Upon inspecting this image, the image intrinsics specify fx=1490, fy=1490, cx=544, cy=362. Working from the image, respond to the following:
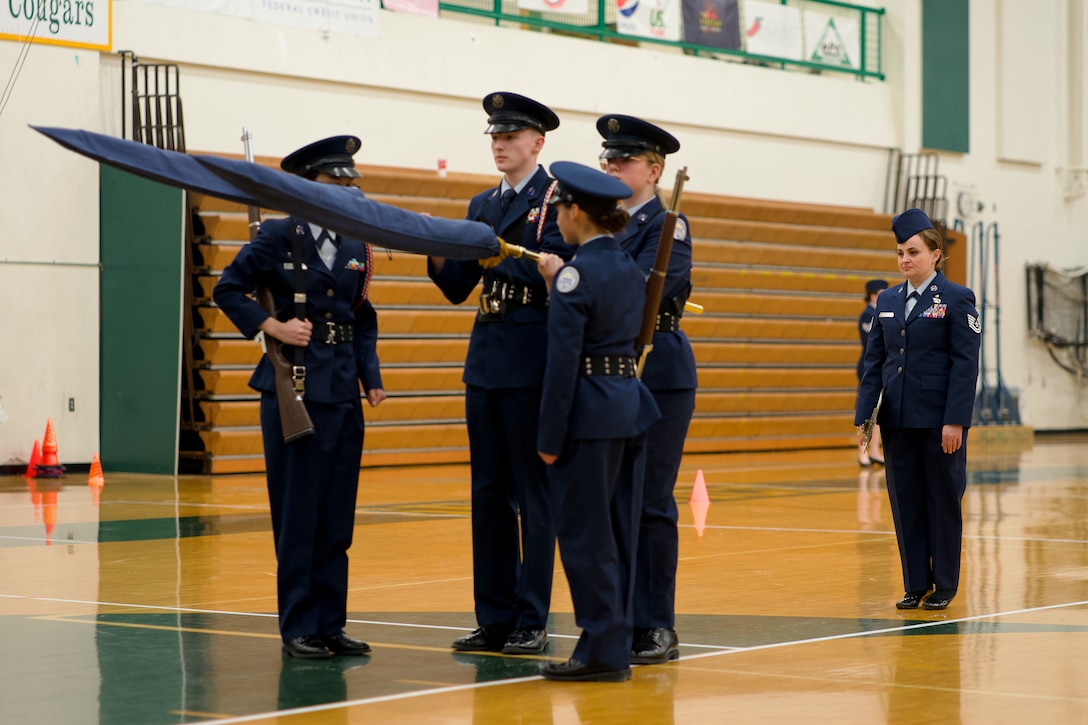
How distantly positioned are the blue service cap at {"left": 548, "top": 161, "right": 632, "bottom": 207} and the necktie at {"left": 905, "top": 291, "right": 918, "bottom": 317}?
2321 millimetres

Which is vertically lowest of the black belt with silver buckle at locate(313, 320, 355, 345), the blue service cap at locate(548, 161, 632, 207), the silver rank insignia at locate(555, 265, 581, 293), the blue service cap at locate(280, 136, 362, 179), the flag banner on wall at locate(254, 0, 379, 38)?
the black belt with silver buckle at locate(313, 320, 355, 345)

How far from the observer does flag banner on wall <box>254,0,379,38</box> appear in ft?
48.6

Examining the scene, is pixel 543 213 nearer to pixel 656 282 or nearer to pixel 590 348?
pixel 656 282

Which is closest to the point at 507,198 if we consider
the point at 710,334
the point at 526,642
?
the point at 526,642

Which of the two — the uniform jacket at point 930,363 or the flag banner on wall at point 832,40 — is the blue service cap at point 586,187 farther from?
the flag banner on wall at point 832,40

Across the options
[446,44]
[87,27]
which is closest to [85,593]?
[87,27]

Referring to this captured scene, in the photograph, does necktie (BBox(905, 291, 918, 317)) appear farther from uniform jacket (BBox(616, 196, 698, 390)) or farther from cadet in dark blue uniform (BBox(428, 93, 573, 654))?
cadet in dark blue uniform (BBox(428, 93, 573, 654))

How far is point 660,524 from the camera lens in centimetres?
532

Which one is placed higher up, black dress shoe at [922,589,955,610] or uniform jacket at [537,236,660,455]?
uniform jacket at [537,236,660,455]

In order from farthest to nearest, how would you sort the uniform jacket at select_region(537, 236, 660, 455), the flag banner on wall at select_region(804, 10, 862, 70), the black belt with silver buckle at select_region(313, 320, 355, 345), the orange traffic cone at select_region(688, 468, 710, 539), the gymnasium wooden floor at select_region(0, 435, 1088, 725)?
the flag banner on wall at select_region(804, 10, 862, 70), the orange traffic cone at select_region(688, 468, 710, 539), the black belt with silver buckle at select_region(313, 320, 355, 345), the uniform jacket at select_region(537, 236, 660, 455), the gymnasium wooden floor at select_region(0, 435, 1088, 725)

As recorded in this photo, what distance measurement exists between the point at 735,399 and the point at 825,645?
42.8 feet

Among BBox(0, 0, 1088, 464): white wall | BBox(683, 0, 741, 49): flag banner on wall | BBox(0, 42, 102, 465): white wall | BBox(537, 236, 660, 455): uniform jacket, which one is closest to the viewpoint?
BBox(537, 236, 660, 455): uniform jacket

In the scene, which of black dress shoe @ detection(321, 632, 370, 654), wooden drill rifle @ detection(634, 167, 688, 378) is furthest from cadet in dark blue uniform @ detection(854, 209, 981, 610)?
black dress shoe @ detection(321, 632, 370, 654)

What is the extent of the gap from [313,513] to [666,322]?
4.69 ft
